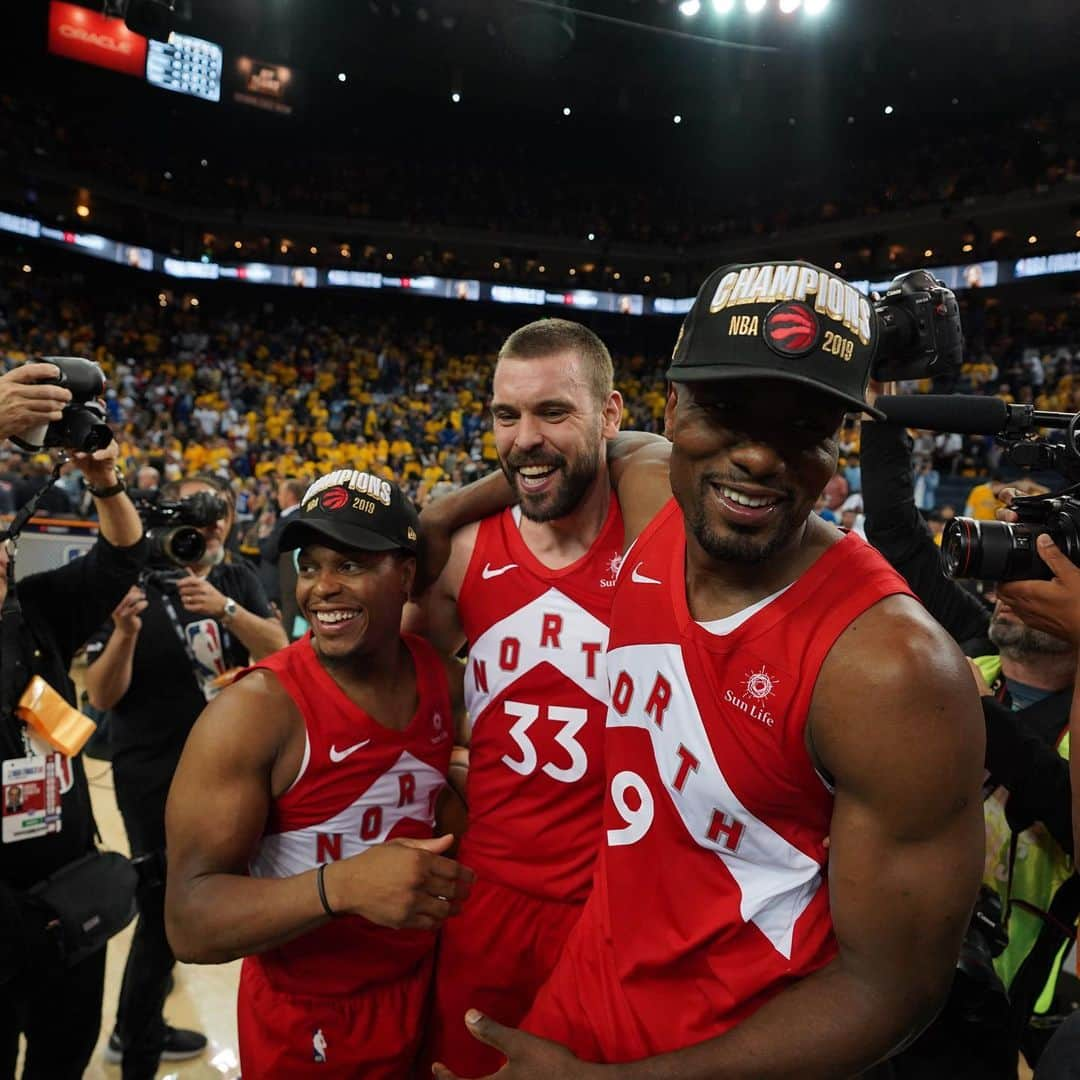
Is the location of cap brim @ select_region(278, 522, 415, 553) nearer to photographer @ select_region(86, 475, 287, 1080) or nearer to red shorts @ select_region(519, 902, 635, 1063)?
red shorts @ select_region(519, 902, 635, 1063)

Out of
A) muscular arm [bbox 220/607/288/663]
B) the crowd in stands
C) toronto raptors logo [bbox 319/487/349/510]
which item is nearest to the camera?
toronto raptors logo [bbox 319/487/349/510]

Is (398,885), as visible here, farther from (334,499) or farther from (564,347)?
(564,347)

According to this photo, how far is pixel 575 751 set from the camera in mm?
1914

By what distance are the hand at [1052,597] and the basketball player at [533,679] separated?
0.88 meters

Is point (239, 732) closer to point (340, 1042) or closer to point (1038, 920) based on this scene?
point (340, 1042)

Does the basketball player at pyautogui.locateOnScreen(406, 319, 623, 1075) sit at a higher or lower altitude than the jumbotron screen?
lower

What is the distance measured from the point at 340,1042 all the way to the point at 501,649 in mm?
911

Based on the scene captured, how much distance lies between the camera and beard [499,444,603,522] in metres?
1.99

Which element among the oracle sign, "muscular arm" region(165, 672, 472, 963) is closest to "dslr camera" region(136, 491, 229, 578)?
"muscular arm" region(165, 672, 472, 963)

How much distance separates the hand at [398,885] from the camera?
141 centimetres

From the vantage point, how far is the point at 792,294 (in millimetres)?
1141

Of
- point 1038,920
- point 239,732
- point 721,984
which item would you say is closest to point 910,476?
point 1038,920

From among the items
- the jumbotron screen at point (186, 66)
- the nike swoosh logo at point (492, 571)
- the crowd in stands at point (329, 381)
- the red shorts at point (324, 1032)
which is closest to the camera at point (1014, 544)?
the nike swoosh logo at point (492, 571)

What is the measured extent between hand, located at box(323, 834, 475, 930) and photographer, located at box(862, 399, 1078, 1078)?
1.04m
